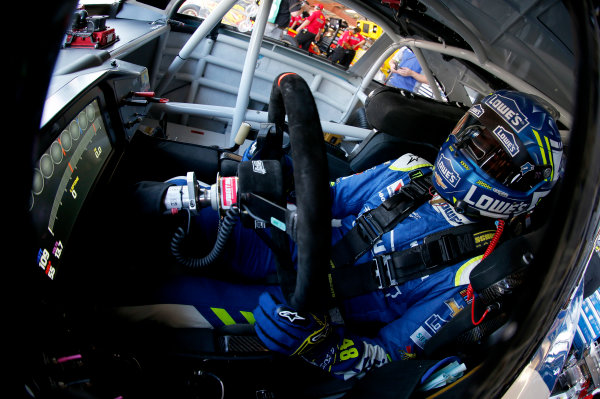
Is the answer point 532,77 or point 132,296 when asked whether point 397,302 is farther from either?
point 532,77

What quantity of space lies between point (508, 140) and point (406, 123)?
18.2 inches

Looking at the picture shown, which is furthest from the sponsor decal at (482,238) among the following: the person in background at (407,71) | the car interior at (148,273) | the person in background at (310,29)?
the person in background at (310,29)

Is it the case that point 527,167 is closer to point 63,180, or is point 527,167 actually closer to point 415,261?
point 415,261

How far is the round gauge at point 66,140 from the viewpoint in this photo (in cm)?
84

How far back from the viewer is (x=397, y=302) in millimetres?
1238

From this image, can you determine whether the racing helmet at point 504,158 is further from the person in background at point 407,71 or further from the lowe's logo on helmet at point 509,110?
the person in background at point 407,71

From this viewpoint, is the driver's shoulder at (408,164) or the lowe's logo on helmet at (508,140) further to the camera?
the driver's shoulder at (408,164)

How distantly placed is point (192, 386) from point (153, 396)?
0.29 feet

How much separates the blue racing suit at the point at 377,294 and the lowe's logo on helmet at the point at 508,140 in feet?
0.93

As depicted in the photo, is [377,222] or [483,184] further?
[377,222]

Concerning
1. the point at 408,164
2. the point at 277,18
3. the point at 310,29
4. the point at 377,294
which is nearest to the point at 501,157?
the point at 408,164

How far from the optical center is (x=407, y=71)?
13.3ft

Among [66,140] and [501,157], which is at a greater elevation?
[501,157]

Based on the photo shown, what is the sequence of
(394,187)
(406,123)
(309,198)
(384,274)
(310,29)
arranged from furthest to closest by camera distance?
(310,29) < (406,123) < (394,187) < (384,274) < (309,198)
